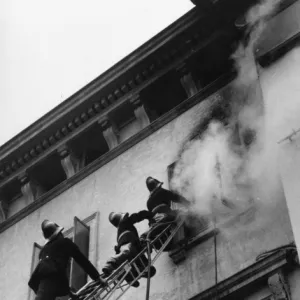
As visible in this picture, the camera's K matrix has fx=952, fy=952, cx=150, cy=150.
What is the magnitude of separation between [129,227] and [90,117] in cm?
438

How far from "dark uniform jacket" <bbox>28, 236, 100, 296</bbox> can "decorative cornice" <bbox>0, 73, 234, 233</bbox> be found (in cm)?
425

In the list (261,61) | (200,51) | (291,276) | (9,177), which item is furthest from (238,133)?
(9,177)

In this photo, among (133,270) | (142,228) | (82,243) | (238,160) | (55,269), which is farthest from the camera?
(82,243)

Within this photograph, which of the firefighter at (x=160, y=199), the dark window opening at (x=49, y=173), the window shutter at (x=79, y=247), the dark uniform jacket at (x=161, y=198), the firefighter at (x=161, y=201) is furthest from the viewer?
the dark window opening at (x=49, y=173)

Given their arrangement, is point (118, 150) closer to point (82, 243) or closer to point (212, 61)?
point (82, 243)

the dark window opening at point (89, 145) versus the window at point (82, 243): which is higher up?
the dark window opening at point (89, 145)

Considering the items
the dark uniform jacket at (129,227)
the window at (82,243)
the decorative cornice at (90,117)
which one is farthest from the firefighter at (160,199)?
the decorative cornice at (90,117)

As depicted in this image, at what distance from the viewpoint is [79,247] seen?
1531 centimetres

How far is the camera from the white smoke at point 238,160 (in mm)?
13250

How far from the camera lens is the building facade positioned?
1261 cm

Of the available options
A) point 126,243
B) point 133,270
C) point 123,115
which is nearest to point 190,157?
point 123,115

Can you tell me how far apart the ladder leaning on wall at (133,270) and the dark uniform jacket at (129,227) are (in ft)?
0.81

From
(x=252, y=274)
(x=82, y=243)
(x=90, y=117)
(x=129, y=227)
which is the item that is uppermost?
(x=90, y=117)

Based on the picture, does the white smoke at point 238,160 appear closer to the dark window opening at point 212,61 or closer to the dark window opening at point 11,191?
the dark window opening at point 212,61
